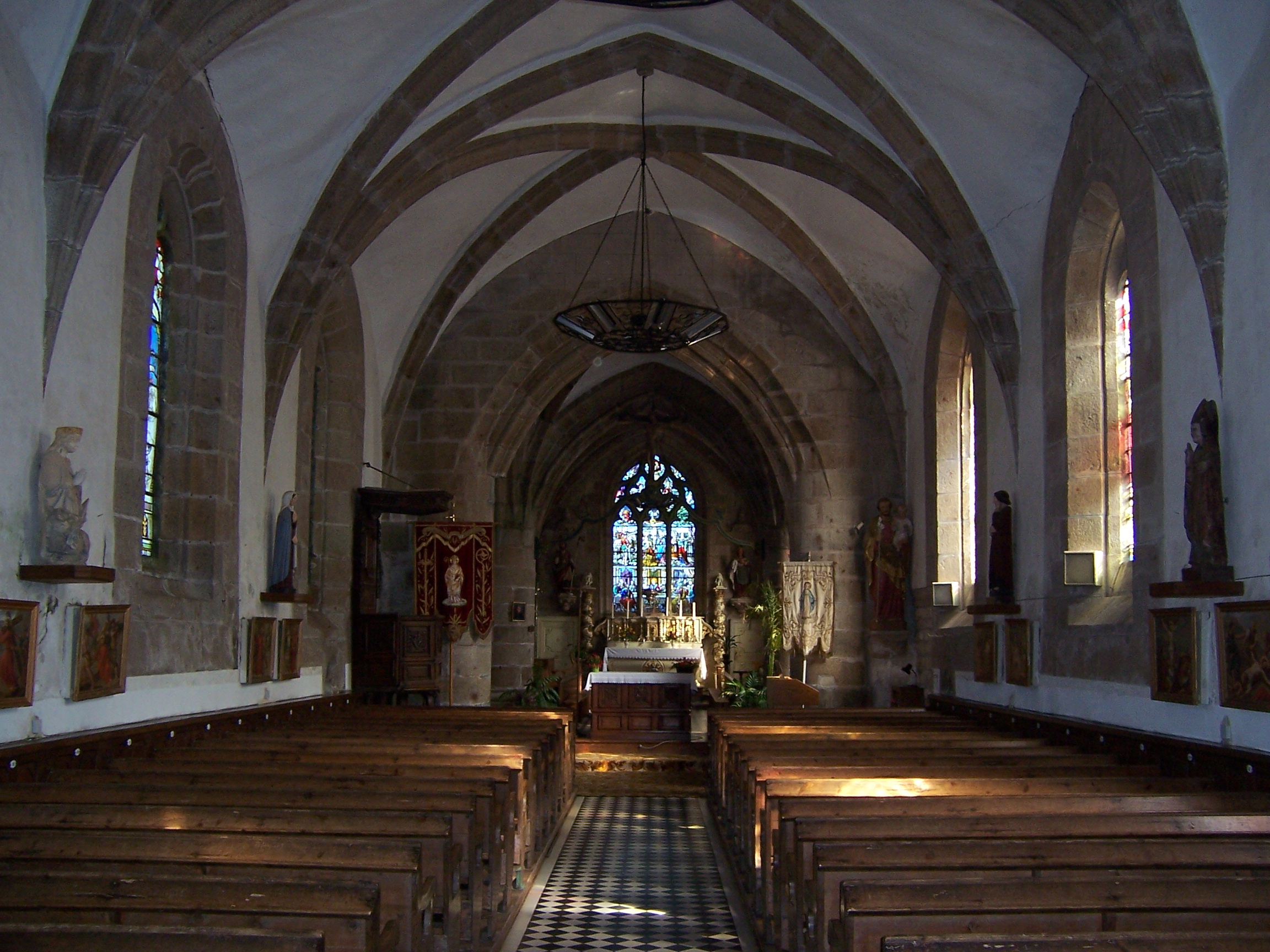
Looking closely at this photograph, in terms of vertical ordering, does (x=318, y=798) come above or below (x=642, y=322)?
below

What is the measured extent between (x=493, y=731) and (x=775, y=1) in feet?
20.7

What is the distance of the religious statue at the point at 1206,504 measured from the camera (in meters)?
6.95

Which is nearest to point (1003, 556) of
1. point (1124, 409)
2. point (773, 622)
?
point (1124, 409)

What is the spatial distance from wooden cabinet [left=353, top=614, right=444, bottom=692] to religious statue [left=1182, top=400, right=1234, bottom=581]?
9.10m

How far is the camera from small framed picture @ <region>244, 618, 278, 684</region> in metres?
10.5

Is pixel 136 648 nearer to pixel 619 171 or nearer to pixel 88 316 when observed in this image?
pixel 88 316

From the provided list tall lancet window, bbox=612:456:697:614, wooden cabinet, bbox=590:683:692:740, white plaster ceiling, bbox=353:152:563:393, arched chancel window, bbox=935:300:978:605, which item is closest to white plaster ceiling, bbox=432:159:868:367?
white plaster ceiling, bbox=353:152:563:393

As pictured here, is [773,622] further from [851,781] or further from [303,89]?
[851,781]

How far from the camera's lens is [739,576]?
2711 cm

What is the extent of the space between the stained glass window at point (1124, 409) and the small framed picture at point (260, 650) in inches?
283

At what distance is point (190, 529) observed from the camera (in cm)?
991

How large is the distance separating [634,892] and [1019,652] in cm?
490

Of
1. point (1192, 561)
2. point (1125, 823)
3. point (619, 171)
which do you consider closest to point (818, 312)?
point (619, 171)

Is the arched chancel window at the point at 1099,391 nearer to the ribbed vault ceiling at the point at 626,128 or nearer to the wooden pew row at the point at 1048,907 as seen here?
the ribbed vault ceiling at the point at 626,128
